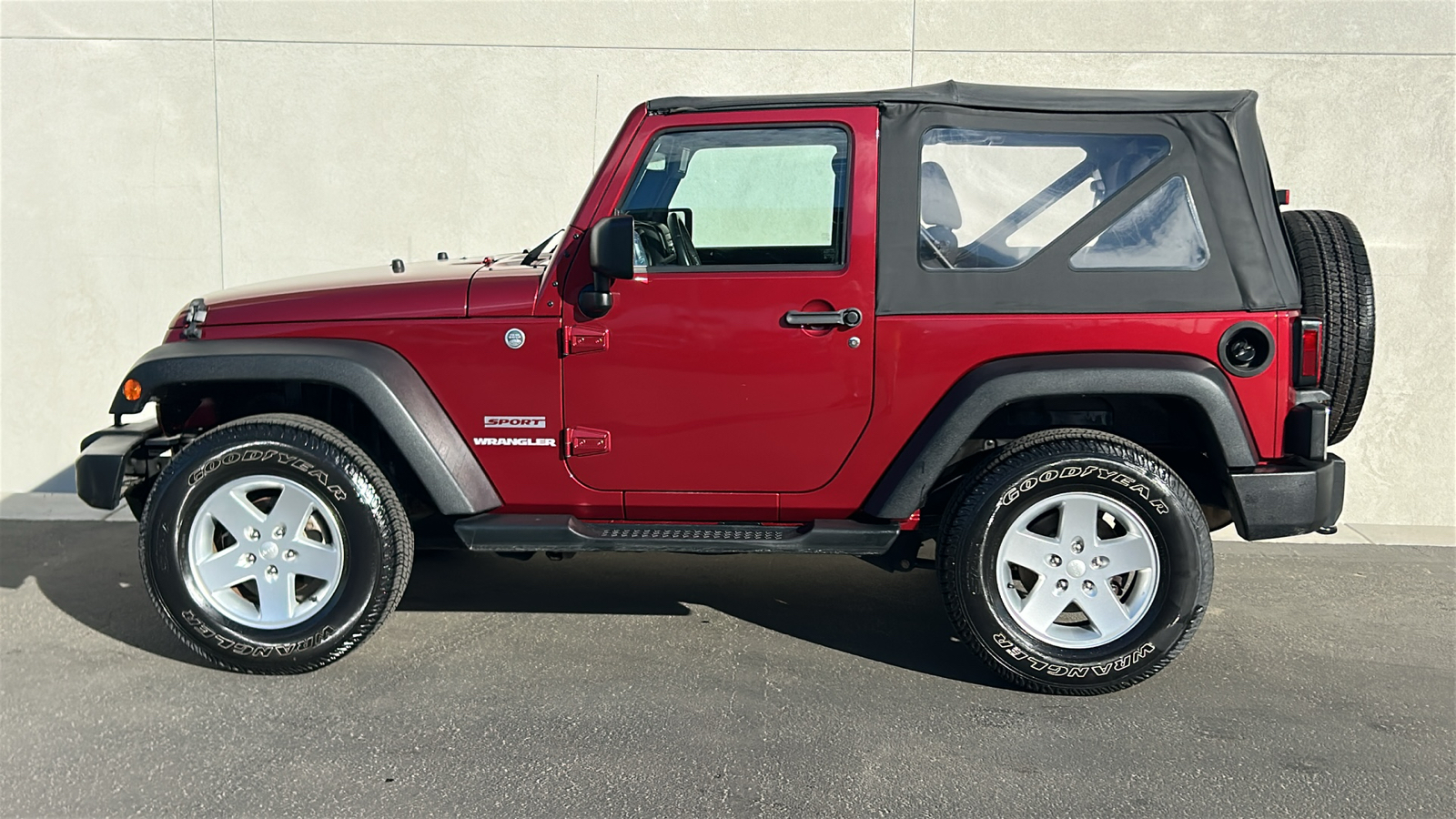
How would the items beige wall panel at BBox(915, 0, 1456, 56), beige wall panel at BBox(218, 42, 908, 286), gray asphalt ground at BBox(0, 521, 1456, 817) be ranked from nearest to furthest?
gray asphalt ground at BBox(0, 521, 1456, 817)
beige wall panel at BBox(915, 0, 1456, 56)
beige wall panel at BBox(218, 42, 908, 286)

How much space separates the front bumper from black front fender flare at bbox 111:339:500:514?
0.51 ft

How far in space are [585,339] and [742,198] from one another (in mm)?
716

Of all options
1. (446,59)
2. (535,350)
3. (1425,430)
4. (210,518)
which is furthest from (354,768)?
(1425,430)

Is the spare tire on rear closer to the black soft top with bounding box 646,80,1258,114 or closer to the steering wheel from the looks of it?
the black soft top with bounding box 646,80,1258,114

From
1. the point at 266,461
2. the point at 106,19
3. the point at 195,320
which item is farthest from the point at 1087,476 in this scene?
the point at 106,19

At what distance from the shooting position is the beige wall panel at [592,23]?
6.18 m

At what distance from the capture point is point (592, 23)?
20.6 ft

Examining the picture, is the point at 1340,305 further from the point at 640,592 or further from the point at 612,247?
the point at 640,592

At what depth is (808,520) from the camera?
12.6 feet

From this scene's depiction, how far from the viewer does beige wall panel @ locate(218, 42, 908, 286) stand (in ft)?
20.7

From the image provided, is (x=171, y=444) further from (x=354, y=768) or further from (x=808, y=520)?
(x=808, y=520)

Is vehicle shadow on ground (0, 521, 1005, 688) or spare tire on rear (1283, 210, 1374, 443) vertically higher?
spare tire on rear (1283, 210, 1374, 443)

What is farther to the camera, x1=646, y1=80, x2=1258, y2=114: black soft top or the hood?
the hood

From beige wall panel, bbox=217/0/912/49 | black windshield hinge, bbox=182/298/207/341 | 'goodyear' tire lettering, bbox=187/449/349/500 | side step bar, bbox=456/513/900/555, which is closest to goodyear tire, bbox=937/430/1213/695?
side step bar, bbox=456/513/900/555
